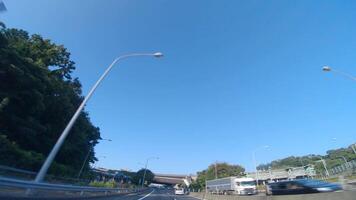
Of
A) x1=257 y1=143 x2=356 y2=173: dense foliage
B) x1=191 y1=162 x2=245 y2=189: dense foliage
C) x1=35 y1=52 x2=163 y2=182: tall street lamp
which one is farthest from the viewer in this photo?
x1=257 y1=143 x2=356 y2=173: dense foliage

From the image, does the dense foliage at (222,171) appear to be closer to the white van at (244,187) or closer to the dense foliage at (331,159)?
the dense foliage at (331,159)

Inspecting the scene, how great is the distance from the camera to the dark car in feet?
53.1

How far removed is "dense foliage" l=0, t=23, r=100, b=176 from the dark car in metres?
22.4

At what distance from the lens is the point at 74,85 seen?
183 ft

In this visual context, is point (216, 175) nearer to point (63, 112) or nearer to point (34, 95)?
point (63, 112)

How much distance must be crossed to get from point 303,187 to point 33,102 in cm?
3195

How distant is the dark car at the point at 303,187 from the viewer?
637 inches

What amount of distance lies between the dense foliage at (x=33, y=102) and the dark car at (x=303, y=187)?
22.4 m

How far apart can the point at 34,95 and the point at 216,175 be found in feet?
262

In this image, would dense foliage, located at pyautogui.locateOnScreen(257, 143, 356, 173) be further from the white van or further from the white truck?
the white van

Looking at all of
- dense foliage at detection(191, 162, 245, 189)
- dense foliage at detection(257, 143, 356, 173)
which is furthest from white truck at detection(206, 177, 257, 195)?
dense foliage at detection(257, 143, 356, 173)

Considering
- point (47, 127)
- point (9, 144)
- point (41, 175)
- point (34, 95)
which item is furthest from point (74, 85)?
point (41, 175)

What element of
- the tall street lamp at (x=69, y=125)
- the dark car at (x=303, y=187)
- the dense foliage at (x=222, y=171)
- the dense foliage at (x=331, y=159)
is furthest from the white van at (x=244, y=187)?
the dense foliage at (x=331, y=159)

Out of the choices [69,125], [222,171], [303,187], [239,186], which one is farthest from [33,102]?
[222,171]
